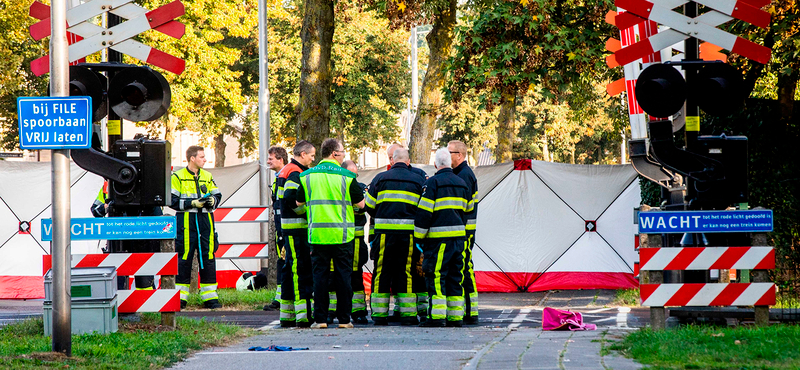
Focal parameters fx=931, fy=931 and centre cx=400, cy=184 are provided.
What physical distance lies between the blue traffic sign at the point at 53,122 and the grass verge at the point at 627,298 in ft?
26.7

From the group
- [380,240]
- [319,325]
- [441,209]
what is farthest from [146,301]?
[441,209]

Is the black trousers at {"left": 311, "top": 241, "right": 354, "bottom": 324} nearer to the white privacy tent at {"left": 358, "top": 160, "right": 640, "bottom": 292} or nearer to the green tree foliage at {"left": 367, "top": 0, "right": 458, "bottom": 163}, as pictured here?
the white privacy tent at {"left": 358, "top": 160, "right": 640, "bottom": 292}

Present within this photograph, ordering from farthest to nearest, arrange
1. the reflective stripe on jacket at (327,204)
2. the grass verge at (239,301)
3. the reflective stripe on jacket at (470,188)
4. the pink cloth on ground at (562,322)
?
the grass verge at (239,301), the reflective stripe on jacket at (470,188), the reflective stripe on jacket at (327,204), the pink cloth on ground at (562,322)

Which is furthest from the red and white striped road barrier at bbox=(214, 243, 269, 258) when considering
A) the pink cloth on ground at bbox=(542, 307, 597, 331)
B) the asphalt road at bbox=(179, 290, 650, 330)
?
the pink cloth on ground at bbox=(542, 307, 597, 331)

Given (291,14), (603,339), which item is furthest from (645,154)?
(291,14)

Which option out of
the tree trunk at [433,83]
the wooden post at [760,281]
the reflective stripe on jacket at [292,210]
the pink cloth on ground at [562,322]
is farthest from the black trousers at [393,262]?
the tree trunk at [433,83]

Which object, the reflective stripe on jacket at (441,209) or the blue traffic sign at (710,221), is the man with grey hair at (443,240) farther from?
the blue traffic sign at (710,221)

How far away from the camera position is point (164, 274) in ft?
29.8

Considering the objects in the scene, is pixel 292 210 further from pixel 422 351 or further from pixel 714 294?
pixel 714 294

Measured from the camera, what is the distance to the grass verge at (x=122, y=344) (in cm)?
685

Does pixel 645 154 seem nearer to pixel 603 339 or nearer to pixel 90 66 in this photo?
pixel 603 339

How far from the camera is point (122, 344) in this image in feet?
25.6

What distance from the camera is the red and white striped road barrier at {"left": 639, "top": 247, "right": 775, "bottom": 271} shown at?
27.8 feet

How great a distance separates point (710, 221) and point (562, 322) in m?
1.92
